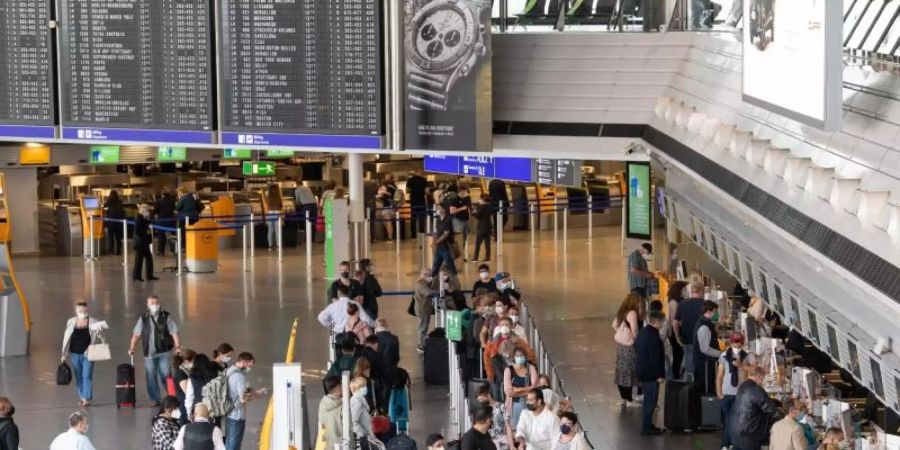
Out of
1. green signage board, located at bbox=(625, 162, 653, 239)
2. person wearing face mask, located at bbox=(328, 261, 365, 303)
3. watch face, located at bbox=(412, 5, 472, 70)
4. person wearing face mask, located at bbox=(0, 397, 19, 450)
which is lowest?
person wearing face mask, located at bbox=(0, 397, 19, 450)

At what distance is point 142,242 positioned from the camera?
24672 millimetres

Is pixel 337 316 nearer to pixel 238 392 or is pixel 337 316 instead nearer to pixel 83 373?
pixel 83 373

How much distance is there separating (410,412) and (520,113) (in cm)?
443

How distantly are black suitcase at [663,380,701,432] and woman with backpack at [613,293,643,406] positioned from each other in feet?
2.29

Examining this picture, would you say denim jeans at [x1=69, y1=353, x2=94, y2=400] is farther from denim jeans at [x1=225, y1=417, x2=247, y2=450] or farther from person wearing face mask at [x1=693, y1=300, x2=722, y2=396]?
person wearing face mask at [x1=693, y1=300, x2=722, y2=396]

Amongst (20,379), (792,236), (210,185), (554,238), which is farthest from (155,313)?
(210,185)

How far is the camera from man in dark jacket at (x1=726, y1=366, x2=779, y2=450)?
513 inches

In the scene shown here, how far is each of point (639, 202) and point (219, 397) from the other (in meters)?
8.43

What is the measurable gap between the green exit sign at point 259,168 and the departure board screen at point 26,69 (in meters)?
11.8

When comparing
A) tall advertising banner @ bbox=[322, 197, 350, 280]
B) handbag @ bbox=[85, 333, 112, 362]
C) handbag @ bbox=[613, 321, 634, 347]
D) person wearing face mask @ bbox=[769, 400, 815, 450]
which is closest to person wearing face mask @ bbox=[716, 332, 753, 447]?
handbag @ bbox=[613, 321, 634, 347]

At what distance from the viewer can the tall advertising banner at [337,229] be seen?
A: 78.2 ft

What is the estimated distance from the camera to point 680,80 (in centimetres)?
1817

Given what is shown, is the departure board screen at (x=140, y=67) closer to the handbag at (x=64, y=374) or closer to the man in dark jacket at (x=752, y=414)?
the handbag at (x=64, y=374)

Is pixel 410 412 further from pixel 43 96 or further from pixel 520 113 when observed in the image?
pixel 43 96
